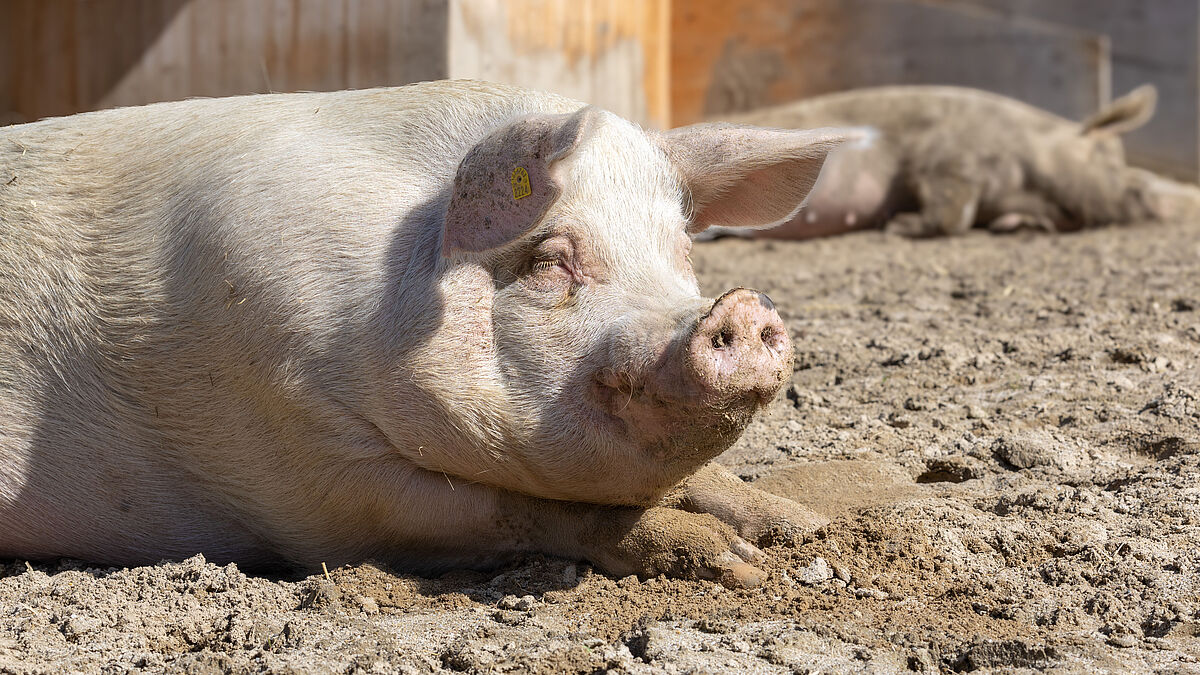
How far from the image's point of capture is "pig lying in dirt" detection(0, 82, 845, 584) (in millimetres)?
3090

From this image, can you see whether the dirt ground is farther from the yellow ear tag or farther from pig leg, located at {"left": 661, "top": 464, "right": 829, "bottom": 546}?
the yellow ear tag

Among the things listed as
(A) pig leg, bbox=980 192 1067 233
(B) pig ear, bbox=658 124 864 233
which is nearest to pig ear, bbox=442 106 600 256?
(B) pig ear, bbox=658 124 864 233

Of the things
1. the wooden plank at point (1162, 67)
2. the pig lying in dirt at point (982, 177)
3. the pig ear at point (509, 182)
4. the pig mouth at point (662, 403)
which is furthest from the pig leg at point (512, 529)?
the wooden plank at point (1162, 67)

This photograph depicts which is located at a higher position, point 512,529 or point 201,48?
point 201,48

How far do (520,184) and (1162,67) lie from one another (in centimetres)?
1059

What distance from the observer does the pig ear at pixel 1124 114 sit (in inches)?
368

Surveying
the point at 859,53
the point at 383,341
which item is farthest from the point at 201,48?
the point at 859,53

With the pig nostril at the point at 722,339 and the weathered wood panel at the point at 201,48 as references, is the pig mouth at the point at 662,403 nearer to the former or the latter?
the pig nostril at the point at 722,339

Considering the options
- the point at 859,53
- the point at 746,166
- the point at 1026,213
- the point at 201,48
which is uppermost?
the point at 746,166

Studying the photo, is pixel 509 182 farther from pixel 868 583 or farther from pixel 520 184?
pixel 868 583

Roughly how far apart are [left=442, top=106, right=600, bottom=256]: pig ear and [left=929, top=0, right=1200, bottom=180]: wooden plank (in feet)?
33.8

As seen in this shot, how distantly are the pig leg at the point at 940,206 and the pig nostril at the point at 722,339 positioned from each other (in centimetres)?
659

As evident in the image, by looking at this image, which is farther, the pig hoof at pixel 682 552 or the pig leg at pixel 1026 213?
the pig leg at pixel 1026 213

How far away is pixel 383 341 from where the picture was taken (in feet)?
10.4
